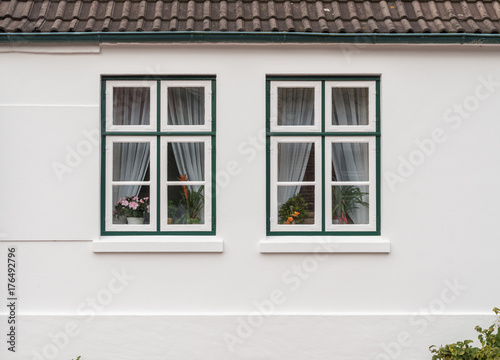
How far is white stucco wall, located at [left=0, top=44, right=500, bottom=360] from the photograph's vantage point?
20.8ft

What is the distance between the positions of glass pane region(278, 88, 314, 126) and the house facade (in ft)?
0.36

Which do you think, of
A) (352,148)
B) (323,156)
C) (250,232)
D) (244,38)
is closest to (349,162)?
(352,148)

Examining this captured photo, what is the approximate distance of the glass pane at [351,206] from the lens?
6.59 meters

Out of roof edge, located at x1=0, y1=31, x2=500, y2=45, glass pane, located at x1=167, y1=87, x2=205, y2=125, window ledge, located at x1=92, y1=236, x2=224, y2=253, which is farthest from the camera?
glass pane, located at x1=167, y1=87, x2=205, y2=125

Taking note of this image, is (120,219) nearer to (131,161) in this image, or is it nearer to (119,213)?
(119,213)

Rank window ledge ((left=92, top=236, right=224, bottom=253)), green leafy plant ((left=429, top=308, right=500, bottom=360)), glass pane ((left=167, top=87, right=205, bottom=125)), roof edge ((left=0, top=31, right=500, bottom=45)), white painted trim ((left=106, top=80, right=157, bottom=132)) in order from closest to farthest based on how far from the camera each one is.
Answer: green leafy plant ((left=429, top=308, right=500, bottom=360)), roof edge ((left=0, top=31, right=500, bottom=45)), window ledge ((left=92, top=236, right=224, bottom=253)), white painted trim ((left=106, top=80, right=157, bottom=132)), glass pane ((left=167, top=87, right=205, bottom=125))

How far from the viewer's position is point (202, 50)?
6.38 m

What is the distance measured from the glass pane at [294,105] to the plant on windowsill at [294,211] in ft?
2.89

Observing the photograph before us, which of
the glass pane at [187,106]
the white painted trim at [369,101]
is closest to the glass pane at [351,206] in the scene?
the white painted trim at [369,101]

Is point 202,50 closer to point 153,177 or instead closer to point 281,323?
point 153,177

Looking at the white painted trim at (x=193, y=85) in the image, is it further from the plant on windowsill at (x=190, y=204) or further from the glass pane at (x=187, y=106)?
the plant on windowsill at (x=190, y=204)

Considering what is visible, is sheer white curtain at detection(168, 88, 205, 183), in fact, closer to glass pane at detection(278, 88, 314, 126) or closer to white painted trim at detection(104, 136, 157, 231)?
white painted trim at detection(104, 136, 157, 231)

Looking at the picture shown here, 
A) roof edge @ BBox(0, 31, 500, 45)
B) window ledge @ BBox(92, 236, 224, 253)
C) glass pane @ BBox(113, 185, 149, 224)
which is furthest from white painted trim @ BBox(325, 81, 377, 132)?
glass pane @ BBox(113, 185, 149, 224)

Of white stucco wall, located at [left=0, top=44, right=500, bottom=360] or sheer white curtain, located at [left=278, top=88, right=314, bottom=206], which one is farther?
sheer white curtain, located at [left=278, top=88, right=314, bottom=206]
